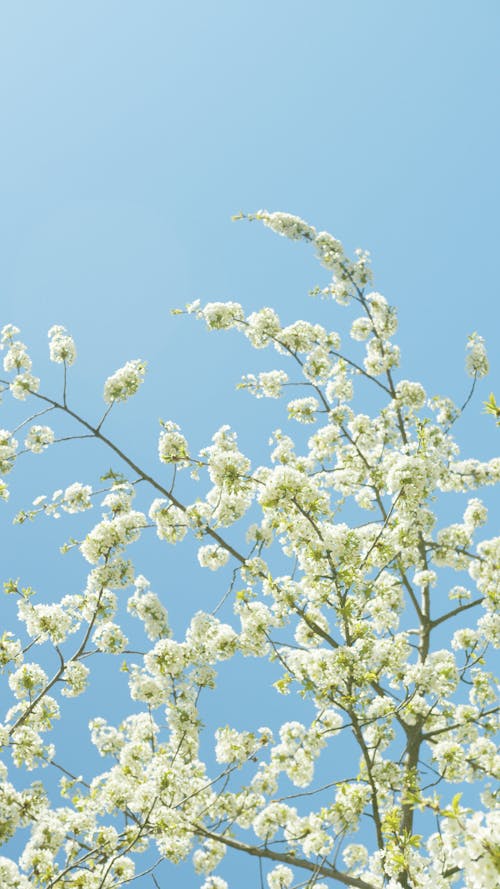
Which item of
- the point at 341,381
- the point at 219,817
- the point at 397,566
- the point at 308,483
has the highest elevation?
the point at 341,381

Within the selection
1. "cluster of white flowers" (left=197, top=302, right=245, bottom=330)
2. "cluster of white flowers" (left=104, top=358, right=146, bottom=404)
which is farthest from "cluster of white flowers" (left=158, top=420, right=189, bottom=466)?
"cluster of white flowers" (left=197, top=302, right=245, bottom=330)

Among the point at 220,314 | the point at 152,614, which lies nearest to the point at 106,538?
the point at 152,614

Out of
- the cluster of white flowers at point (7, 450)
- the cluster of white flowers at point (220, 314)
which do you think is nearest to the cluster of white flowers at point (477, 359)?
the cluster of white flowers at point (220, 314)

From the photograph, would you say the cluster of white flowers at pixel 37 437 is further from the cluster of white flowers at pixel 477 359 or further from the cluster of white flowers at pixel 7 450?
the cluster of white flowers at pixel 477 359

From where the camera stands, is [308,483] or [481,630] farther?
[481,630]

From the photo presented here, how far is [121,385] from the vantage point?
9.18 meters

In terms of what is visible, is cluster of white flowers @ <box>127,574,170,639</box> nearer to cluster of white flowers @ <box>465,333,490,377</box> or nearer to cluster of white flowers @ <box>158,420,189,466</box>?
cluster of white flowers @ <box>158,420,189,466</box>

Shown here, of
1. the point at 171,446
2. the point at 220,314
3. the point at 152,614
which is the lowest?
the point at 152,614

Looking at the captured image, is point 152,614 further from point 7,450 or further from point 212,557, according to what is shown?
point 7,450

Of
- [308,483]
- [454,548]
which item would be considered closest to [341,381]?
[454,548]

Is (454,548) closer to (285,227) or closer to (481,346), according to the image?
(481,346)

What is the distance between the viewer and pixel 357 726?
7.03 meters

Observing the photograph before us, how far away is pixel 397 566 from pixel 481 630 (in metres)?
1.59

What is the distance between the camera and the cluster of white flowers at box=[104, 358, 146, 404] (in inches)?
361
